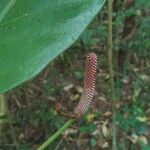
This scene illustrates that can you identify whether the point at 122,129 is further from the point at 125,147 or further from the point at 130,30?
the point at 130,30

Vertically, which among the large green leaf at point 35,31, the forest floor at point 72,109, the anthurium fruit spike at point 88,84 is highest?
the large green leaf at point 35,31

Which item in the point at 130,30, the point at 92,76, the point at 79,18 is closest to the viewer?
the point at 79,18

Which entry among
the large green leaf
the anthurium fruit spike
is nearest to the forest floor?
the anthurium fruit spike

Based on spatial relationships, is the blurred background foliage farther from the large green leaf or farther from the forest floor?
the large green leaf

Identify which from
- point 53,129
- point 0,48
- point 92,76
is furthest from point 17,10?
point 53,129

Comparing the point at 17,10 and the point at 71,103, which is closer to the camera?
the point at 17,10

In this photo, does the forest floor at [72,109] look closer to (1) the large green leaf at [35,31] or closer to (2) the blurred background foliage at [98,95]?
(2) the blurred background foliage at [98,95]

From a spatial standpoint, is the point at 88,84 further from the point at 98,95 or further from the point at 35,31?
the point at 98,95

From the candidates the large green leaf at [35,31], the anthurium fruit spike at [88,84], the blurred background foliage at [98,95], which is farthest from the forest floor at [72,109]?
the large green leaf at [35,31]
